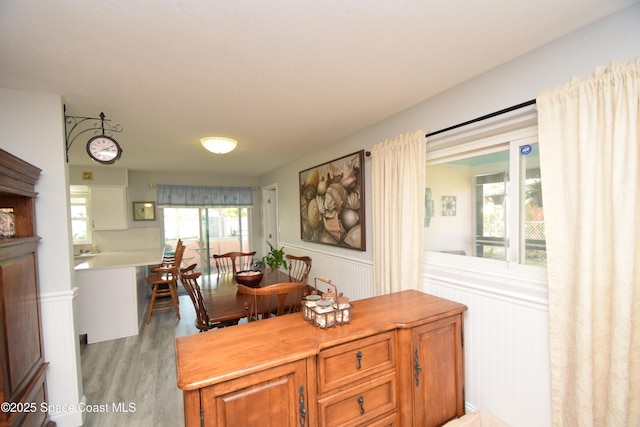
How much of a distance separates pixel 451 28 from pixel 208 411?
2.02 meters

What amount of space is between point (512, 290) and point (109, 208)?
5.82 m

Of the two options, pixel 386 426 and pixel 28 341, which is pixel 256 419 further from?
pixel 28 341

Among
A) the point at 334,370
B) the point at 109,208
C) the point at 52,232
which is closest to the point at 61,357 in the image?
the point at 52,232

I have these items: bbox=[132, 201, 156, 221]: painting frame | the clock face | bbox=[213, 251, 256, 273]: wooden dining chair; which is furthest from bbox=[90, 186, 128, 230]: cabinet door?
the clock face

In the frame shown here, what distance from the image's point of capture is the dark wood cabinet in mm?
1390

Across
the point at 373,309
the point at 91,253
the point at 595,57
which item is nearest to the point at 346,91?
the point at 595,57

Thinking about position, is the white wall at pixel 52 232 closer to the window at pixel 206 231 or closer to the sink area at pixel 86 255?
the sink area at pixel 86 255

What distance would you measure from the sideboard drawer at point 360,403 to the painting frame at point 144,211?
5264mm

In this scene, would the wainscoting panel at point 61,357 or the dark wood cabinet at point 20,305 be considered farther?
the wainscoting panel at point 61,357

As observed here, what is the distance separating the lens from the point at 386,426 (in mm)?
1462

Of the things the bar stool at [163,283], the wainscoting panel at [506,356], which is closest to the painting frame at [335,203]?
the wainscoting panel at [506,356]

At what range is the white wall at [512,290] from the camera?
4.30ft

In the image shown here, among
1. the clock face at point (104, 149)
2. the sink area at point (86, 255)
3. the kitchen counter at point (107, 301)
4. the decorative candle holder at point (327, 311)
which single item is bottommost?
the kitchen counter at point (107, 301)

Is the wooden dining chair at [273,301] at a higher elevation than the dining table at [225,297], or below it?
higher
